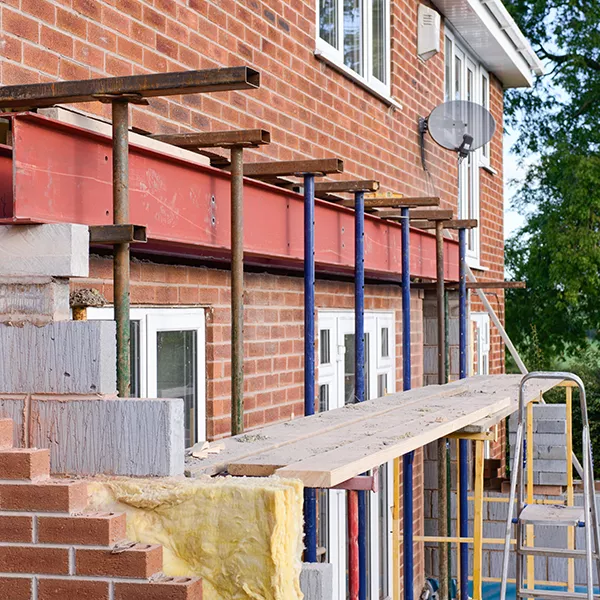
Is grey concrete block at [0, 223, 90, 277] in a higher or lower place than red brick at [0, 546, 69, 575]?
higher

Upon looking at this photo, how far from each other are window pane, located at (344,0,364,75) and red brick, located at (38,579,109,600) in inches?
258

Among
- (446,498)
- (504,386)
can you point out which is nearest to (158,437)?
(504,386)

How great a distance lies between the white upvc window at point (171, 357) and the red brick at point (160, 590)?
245cm

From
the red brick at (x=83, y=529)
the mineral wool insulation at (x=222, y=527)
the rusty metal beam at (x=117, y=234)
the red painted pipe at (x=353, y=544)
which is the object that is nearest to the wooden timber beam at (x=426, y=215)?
the red painted pipe at (x=353, y=544)

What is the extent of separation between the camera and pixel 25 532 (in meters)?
3.08

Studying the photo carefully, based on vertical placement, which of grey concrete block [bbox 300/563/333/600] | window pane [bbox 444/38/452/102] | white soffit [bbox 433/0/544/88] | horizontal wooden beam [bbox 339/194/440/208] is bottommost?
grey concrete block [bbox 300/563/333/600]

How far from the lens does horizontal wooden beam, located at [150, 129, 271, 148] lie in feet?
14.7

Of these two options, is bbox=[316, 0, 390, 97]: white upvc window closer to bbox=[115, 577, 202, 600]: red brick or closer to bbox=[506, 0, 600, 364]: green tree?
bbox=[115, 577, 202, 600]: red brick

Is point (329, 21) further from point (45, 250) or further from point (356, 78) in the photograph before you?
point (45, 250)

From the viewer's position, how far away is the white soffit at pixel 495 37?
39.1 feet

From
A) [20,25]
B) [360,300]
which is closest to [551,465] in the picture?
[360,300]

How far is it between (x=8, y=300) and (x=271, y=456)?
0.94 metres

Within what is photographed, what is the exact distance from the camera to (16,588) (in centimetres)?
309

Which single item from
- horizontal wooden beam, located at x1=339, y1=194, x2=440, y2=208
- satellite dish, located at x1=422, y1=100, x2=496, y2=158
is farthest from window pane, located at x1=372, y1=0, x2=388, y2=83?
horizontal wooden beam, located at x1=339, y1=194, x2=440, y2=208
